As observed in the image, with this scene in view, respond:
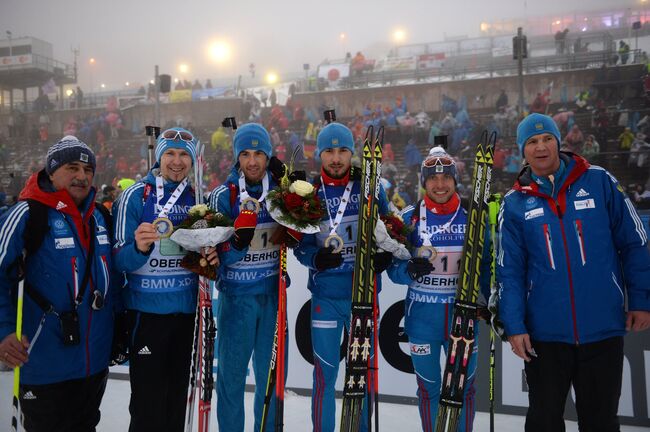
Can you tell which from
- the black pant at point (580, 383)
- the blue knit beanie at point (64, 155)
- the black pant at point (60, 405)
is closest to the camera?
the black pant at point (580, 383)

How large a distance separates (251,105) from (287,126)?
4326mm

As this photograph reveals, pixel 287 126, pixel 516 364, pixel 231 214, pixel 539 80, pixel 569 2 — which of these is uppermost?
pixel 569 2

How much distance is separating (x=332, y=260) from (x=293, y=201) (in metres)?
0.52

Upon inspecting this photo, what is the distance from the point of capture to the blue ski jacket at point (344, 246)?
11.9ft

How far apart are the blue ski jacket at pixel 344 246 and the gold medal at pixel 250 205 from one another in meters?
0.49

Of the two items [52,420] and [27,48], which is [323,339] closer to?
[52,420]

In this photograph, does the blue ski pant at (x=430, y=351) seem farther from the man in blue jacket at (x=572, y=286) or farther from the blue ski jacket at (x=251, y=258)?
the blue ski jacket at (x=251, y=258)

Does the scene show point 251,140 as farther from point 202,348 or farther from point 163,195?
point 202,348

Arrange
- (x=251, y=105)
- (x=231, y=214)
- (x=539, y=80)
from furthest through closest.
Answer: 1. (x=251, y=105)
2. (x=539, y=80)
3. (x=231, y=214)

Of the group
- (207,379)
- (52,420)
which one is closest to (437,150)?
(207,379)

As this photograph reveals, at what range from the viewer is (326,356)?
11.7 ft

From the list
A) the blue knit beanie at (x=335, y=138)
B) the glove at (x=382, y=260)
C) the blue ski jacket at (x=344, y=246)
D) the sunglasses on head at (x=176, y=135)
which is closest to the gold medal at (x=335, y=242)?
the blue ski jacket at (x=344, y=246)

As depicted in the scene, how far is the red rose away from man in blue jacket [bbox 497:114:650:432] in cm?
134

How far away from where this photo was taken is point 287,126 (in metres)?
22.4
